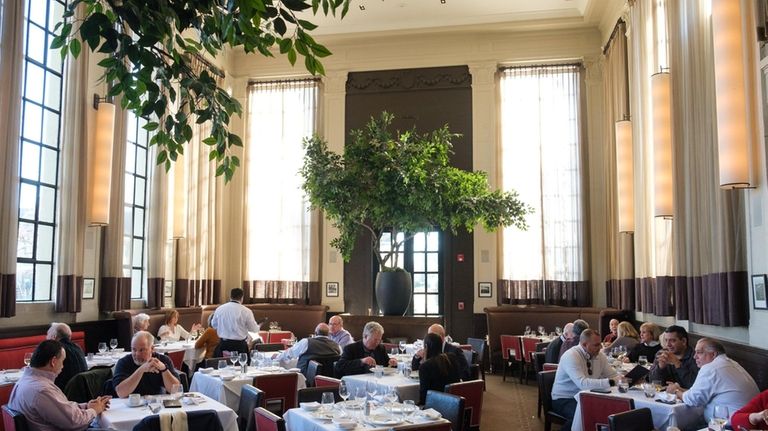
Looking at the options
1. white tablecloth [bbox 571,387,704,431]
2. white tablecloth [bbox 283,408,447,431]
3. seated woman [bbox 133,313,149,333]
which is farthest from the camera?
seated woman [bbox 133,313,149,333]

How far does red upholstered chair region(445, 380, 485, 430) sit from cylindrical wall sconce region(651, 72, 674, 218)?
3.91 metres

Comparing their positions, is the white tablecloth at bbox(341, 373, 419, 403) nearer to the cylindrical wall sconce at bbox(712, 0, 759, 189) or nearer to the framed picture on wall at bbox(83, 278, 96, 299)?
the cylindrical wall sconce at bbox(712, 0, 759, 189)

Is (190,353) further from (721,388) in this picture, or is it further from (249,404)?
(721,388)

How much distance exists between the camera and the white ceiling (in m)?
13.2

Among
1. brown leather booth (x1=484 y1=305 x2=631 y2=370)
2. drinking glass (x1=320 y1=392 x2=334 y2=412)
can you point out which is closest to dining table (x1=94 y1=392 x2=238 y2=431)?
drinking glass (x1=320 y1=392 x2=334 y2=412)

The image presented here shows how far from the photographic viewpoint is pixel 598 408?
511 cm

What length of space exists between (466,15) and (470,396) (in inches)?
385

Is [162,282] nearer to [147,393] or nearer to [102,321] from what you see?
[102,321]

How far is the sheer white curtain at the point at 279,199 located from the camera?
1419 cm

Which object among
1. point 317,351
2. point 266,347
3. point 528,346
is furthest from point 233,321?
point 528,346

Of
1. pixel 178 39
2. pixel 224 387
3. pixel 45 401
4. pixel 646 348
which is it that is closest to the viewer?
pixel 178 39

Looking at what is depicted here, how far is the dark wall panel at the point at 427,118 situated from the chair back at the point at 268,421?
30.9 ft

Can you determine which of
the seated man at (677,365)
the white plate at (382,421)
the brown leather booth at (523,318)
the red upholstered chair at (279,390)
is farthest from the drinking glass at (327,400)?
the brown leather booth at (523,318)

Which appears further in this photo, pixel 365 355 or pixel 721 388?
pixel 365 355
